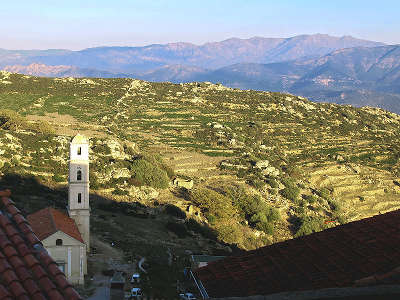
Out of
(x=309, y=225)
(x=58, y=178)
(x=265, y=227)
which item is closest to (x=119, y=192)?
(x=58, y=178)

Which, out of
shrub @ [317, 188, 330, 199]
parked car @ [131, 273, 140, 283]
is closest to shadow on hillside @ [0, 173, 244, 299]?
parked car @ [131, 273, 140, 283]

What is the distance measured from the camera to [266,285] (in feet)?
26.3

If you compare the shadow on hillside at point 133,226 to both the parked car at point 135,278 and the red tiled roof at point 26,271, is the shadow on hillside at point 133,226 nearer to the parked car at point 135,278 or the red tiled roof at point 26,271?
the parked car at point 135,278

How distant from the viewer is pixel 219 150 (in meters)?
63.4

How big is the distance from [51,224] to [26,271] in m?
16.9

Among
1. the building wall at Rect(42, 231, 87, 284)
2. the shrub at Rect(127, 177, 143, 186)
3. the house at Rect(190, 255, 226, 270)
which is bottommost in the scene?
the house at Rect(190, 255, 226, 270)

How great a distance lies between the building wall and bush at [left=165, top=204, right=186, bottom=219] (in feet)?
52.3

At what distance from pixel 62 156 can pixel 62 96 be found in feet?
153

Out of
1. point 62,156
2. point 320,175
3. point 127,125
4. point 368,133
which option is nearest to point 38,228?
point 62,156

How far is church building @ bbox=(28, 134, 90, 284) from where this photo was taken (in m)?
21.1

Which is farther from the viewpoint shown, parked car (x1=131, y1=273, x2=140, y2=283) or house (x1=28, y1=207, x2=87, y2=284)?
parked car (x1=131, y1=273, x2=140, y2=283)

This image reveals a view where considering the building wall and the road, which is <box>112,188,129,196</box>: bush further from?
the building wall

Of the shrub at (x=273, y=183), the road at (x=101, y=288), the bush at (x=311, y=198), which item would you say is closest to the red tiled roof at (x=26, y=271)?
the road at (x=101, y=288)

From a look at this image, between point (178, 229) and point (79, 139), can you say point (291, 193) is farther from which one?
point (79, 139)
